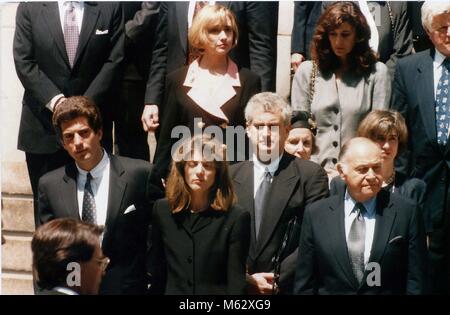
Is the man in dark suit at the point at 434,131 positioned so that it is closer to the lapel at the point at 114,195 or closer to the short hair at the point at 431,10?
the short hair at the point at 431,10

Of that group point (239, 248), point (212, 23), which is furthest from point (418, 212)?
point (212, 23)

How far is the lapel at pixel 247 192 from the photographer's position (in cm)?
542

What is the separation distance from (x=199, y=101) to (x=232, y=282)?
50.6 inches

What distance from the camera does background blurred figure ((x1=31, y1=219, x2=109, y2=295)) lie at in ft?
14.5

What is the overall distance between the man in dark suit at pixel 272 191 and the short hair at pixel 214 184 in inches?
9.2

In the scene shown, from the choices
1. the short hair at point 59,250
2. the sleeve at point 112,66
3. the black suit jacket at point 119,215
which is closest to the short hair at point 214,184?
the black suit jacket at point 119,215

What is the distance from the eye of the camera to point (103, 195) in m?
5.52

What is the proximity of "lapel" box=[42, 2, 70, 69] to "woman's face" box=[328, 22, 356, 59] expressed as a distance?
1.58 meters

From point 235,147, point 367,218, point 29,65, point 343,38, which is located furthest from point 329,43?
point 29,65

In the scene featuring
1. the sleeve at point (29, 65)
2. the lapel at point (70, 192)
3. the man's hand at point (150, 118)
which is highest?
the sleeve at point (29, 65)

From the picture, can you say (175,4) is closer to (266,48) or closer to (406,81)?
(266,48)

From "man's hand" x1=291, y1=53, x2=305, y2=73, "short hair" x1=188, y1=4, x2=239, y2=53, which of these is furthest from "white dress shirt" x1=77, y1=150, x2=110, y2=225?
"man's hand" x1=291, y1=53, x2=305, y2=73

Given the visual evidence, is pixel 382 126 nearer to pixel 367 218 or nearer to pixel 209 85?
pixel 367 218

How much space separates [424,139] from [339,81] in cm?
59
